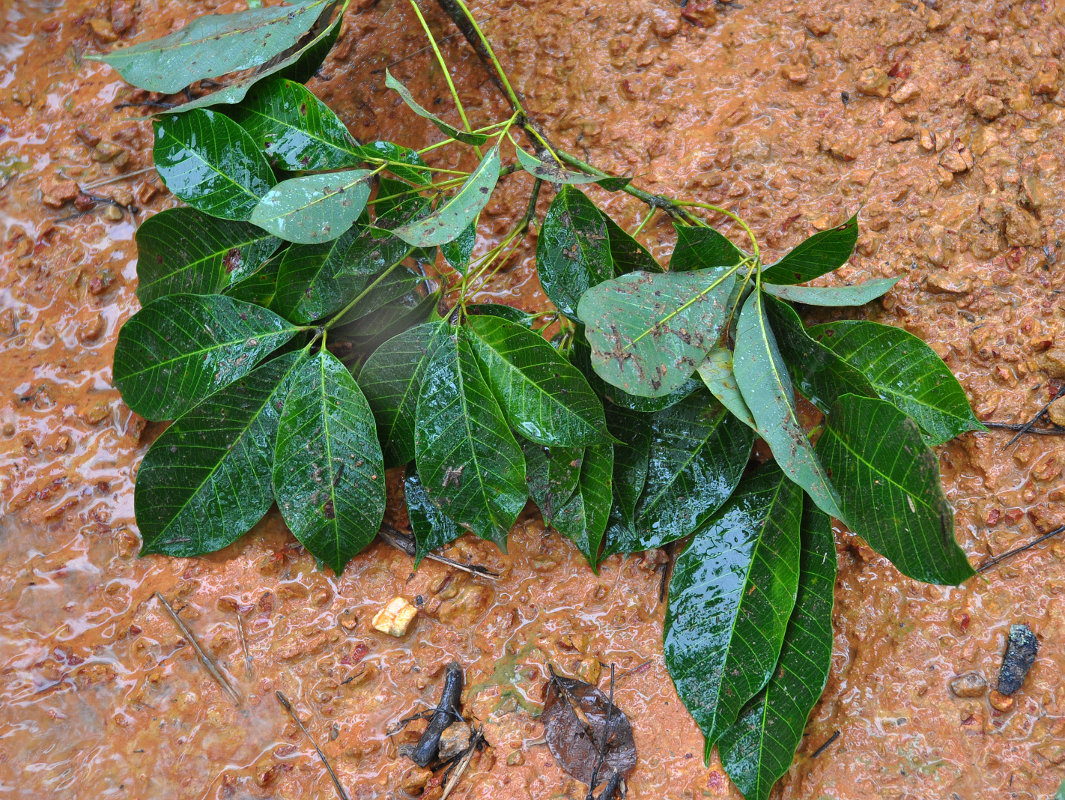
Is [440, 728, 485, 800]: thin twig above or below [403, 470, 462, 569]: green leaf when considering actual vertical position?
below

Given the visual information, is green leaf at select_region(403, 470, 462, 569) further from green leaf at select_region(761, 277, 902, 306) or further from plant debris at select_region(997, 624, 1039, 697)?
plant debris at select_region(997, 624, 1039, 697)

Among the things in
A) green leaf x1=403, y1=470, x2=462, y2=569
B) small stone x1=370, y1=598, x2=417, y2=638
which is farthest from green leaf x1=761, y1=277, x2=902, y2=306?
small stone x1=370, y1=598, x2=417, y2=638

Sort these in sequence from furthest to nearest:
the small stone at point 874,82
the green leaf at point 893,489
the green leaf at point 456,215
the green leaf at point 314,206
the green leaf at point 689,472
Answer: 1. the small stone at point 874,82
2. the green leaf at point 689,472
3. the green leaf at point 314,206
4. the green leaf at point 456,215
5. the green leaf at point 893,489

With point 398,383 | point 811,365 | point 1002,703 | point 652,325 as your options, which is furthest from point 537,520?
point 1002,703

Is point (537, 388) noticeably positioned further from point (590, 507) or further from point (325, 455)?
point (325, 455)

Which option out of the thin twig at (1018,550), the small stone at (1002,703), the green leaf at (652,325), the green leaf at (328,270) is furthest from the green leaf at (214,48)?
the small stone at (1002,703)

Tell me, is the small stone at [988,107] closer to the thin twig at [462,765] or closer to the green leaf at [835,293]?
the green leaf at [835,293]
